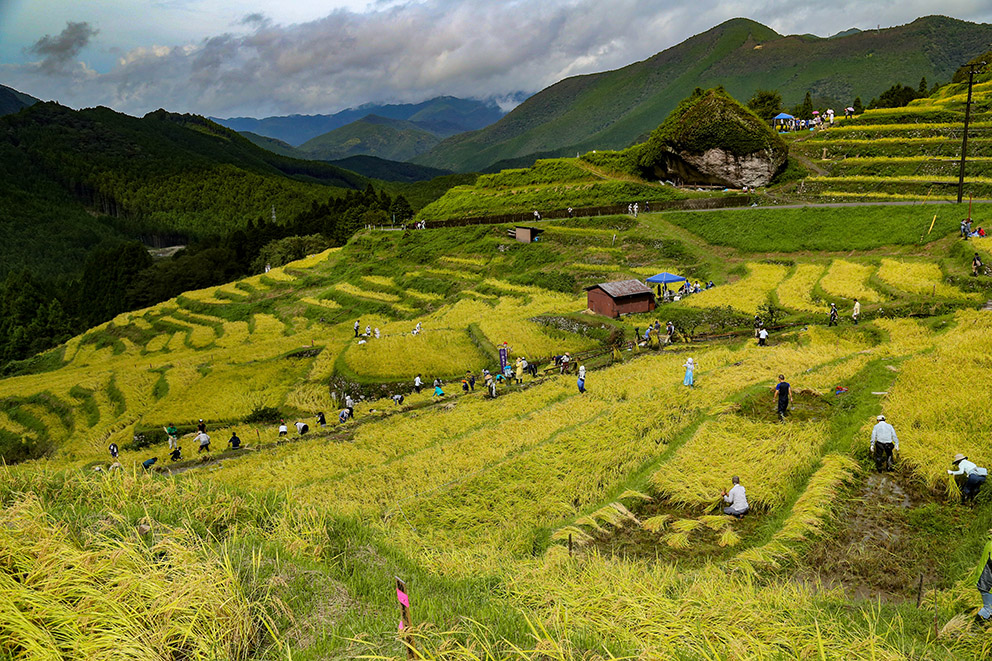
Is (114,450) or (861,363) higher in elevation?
(861,363)

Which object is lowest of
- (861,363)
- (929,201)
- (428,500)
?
(428,500)

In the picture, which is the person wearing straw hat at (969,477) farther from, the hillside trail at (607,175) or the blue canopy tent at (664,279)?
the hillside trail at (607,175)

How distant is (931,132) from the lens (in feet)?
173

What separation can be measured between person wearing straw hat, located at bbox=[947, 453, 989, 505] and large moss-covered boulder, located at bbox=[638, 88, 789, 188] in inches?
2083

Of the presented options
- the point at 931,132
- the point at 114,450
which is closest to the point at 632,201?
the point at 931,132

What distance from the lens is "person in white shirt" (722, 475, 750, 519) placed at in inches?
424

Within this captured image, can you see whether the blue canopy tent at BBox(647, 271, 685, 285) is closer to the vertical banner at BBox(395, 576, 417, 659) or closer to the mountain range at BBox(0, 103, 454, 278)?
the vertical banner at BBox(395, 576, 417, 659)

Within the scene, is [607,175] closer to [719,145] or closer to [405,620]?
[719,145]

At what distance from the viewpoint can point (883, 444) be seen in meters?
11.3

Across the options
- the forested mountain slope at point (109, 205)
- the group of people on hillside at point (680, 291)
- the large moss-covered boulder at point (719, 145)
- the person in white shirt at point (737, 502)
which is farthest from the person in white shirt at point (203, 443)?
the forested mountain slope at point (109, 205)

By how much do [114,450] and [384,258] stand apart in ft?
136

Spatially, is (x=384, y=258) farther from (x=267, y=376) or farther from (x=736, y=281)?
(x=736, y=281)

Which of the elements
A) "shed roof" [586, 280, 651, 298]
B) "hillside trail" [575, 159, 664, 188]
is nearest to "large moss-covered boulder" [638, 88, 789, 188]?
"hillside trail" [575, 159, 664, 188]

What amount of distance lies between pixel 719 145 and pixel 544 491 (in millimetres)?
54999
